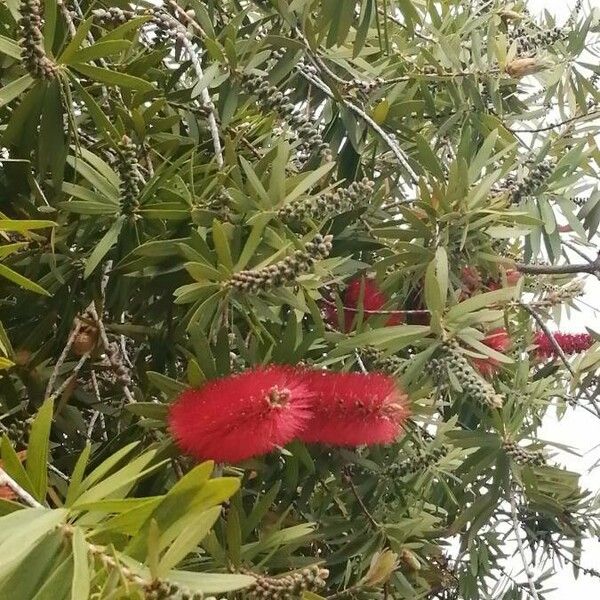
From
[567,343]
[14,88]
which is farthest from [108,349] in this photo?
[567,343]

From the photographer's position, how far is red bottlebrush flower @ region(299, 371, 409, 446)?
0.69 meters

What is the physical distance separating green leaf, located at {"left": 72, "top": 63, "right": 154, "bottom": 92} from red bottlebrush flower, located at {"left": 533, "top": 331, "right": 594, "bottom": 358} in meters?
0.71

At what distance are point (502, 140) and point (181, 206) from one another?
1.53 feet

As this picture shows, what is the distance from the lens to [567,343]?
1184 mm

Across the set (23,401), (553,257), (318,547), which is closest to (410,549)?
(318,547)

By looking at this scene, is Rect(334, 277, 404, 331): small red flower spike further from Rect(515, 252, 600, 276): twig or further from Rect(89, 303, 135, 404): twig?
Rect(89, 303, 135, 404): twig

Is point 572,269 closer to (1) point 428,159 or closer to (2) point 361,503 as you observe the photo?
(1) point 428,159

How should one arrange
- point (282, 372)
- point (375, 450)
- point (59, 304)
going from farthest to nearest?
point (375, 450), point (59, 304), point (282, 372)

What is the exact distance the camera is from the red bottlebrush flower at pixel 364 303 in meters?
0.91

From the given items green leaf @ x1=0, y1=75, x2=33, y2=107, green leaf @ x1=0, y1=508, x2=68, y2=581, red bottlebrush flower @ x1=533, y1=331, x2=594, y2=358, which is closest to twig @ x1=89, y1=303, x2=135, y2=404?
green leaf @ x1=0, y1=75, x2=33, y2=107

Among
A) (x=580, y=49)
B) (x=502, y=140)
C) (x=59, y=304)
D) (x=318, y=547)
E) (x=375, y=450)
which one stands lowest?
(x=318, y=547)

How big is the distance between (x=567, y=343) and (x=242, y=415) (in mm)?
732

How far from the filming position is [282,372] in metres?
0.67

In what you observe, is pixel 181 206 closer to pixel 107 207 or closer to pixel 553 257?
pixel 107 207
